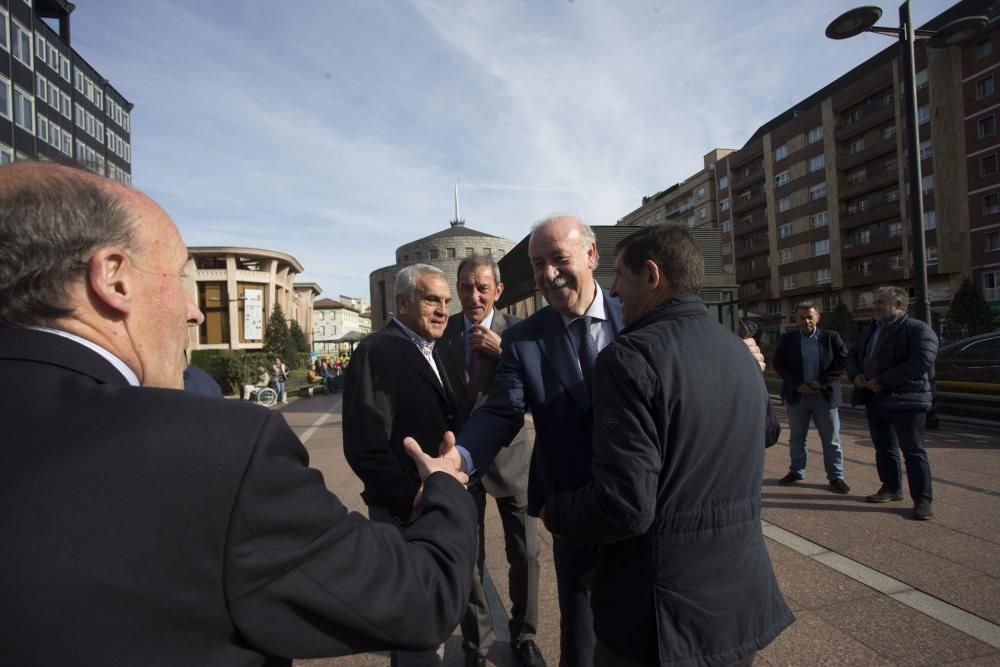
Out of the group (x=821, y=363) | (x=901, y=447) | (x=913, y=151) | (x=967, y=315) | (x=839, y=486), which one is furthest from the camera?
(x=967, y=315)

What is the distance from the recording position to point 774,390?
576 inches

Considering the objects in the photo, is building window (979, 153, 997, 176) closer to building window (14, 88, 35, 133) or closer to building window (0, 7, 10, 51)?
building window (0, 7, 10, 51)

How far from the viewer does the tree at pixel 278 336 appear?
55.9m

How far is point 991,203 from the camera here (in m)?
37.5

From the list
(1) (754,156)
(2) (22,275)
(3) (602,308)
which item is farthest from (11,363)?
(1) (754,156)

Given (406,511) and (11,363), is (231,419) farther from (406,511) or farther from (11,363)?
(406,511)

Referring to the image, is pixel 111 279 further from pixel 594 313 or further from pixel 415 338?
pixel 415 338

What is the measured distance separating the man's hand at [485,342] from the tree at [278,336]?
180 feet

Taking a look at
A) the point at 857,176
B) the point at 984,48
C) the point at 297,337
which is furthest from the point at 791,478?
the point at 297,337

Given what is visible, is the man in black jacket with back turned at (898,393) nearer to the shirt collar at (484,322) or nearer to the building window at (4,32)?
the shirt collar at (484,322)

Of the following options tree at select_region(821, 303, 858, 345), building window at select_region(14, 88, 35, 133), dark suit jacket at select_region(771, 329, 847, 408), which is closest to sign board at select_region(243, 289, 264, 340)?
building window at select_region(14, 88, 35, 133)

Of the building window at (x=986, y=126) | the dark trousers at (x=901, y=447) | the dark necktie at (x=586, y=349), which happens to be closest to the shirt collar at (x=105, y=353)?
the dark necktie at (x=586, y=349)

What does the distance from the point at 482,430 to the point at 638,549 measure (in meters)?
0.83

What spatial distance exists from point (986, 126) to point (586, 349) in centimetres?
4838
